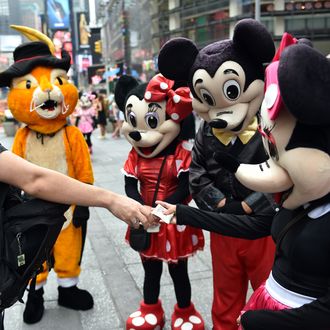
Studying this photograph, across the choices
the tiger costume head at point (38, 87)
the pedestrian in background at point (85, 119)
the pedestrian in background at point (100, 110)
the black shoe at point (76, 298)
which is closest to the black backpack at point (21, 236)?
the tiger costume head at point (38, 87)

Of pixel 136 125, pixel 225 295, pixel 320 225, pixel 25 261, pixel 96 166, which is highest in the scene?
pixel 136 125

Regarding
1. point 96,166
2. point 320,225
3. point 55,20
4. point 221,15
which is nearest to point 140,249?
point 320,225

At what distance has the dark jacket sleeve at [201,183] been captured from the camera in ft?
7.93

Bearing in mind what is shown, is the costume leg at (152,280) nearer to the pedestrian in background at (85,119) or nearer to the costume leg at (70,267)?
the costume leg at (70,267)

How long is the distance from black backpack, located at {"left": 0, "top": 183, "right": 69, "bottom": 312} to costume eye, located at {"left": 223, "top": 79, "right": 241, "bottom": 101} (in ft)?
3.47

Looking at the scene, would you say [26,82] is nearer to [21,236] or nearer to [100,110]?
[21,236]

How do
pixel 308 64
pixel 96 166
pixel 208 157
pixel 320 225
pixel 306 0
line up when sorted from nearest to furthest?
1. pixel 308 64
2. pixel 320 225
3. pixel 208 157
4. pixel 96 166
5. pixel 306 0

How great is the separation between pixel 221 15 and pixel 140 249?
107 ft

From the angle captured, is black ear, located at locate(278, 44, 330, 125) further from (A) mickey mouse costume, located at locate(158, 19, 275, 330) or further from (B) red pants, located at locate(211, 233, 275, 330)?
(B) red pants, located at locate(211, 233, 275, 330)

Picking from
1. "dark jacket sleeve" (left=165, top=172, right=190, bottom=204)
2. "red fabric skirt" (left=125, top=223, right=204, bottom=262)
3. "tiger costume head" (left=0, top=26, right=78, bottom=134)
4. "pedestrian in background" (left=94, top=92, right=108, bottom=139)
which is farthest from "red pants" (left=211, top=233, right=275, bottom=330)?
"pedestrian in background" (left=94, top=92, right=108, bottom=139)

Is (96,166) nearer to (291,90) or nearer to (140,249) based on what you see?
(140,249)

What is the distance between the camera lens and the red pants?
8.13ft

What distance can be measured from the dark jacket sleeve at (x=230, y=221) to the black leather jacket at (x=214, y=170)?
0.20 metres

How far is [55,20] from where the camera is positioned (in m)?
47.6
